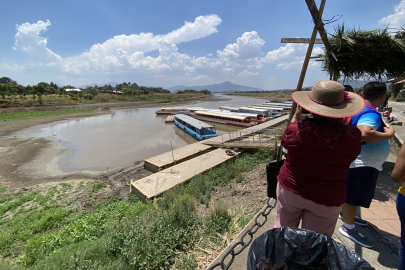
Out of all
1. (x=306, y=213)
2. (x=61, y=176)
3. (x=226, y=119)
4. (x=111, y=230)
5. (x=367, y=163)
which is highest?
(x=367, y=163)

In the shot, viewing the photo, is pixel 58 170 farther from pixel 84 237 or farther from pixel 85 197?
pixel 84 237

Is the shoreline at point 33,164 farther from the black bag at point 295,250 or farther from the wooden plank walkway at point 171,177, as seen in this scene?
the black bag at point 295,250

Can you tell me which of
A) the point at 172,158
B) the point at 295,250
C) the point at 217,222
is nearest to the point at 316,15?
the point at 295,250

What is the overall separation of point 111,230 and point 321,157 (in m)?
3.95

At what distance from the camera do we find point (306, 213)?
1.80 m

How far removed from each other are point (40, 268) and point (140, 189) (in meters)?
→ 3.57

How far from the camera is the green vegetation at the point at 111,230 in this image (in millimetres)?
3010

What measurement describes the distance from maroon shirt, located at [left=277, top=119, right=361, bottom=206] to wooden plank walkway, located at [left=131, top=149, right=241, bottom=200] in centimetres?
528

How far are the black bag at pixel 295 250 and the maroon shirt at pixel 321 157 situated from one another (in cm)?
31

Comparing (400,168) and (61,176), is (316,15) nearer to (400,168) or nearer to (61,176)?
(400,168)

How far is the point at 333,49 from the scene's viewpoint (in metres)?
4.30

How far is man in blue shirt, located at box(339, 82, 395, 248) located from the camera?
2.28 m

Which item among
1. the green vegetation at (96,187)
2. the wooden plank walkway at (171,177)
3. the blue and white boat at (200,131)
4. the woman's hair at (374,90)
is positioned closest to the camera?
the woman's hair at (374,90)

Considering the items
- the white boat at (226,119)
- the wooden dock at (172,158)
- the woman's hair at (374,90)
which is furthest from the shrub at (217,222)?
the white boat at (226,119)
